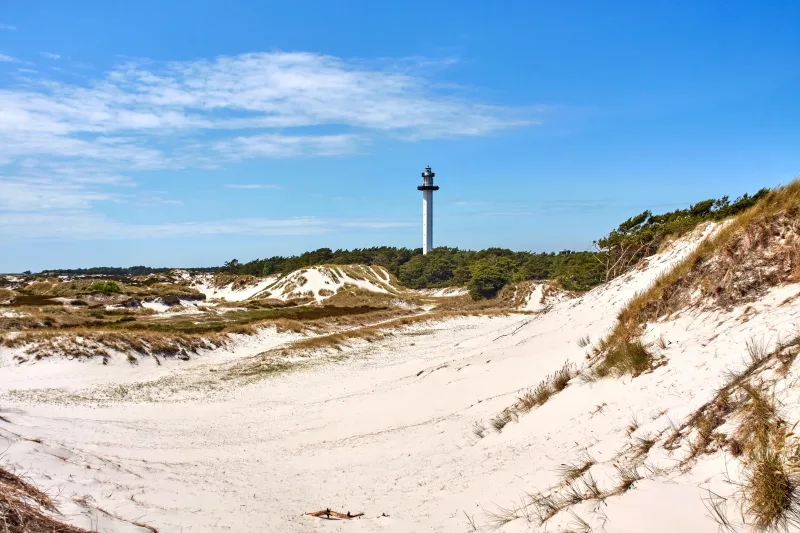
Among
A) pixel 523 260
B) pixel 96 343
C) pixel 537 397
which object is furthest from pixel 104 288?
pixel 523 260

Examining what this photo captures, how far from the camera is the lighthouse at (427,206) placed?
4181 inches

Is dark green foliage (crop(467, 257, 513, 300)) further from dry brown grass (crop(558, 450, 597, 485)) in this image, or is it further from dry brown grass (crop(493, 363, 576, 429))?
dry brown grass (crop(558, 450, 597, 485))

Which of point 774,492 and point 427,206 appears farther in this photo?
point 427,206

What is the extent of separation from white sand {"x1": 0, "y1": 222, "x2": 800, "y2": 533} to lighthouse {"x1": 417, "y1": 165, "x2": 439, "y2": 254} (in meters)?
91.8

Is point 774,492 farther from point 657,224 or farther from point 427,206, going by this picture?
point 427,206

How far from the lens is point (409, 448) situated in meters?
9.36

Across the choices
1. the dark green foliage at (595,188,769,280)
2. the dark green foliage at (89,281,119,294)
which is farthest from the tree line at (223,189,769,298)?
the dark green foliage at (89,281,119,294)

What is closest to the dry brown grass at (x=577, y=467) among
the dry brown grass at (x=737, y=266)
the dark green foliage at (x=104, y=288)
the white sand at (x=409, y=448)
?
the white sand at (x=409, y=448)

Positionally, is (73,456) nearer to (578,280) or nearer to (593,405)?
(593,405)

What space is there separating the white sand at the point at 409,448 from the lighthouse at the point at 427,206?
91787 mm

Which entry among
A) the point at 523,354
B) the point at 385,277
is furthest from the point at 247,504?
the point at 385,277

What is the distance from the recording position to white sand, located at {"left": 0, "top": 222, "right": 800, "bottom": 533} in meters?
5.49

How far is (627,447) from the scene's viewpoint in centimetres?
547

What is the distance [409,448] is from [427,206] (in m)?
99.6
